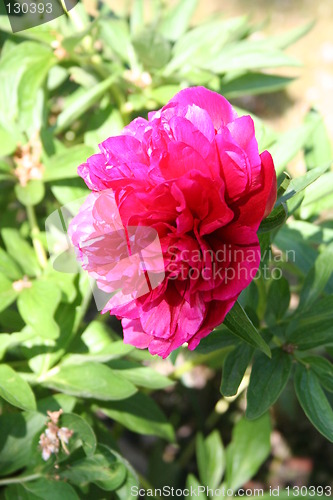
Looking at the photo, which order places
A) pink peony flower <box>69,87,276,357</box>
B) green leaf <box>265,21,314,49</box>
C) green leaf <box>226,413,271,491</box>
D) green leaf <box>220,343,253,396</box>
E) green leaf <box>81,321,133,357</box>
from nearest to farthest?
pink peony flower <box>69,87,276,357</box> < green leaf <box>220,343,253,396</box> < green leaf <box>81,321,133,357</box> < green leaf <box>226,413,271,491</box> < green leaf <box>265,21,314,49</box>

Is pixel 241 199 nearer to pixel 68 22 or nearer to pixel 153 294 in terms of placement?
pixel 153 294

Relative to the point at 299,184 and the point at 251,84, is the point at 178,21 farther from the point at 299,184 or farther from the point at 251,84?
the point at 299,184

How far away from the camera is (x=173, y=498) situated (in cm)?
111

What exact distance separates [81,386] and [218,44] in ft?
2.14

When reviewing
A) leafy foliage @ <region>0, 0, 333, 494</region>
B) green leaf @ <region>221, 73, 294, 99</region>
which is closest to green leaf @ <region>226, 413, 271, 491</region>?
leafy foliage @ <region>0, 0, 333, 494</region>

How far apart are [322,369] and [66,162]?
474 millimetres

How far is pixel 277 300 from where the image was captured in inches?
33.2

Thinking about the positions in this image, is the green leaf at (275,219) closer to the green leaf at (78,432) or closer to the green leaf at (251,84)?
the green leaf at (78,432)

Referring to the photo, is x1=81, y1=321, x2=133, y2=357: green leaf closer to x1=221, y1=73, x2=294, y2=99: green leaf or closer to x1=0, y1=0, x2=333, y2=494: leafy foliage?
x1=0, y1=0, x2=333, y2=494: leafy foliage

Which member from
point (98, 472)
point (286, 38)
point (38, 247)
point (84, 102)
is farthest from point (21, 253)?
point (286, 38)

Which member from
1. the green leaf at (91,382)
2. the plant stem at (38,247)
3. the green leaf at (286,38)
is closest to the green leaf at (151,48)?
the green leaf at (286,38)

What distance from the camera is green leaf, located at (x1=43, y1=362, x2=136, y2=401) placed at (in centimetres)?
80

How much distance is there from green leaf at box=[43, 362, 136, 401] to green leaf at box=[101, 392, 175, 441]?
147 mm

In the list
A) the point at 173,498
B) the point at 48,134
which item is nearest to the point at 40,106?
the point at 48,134
